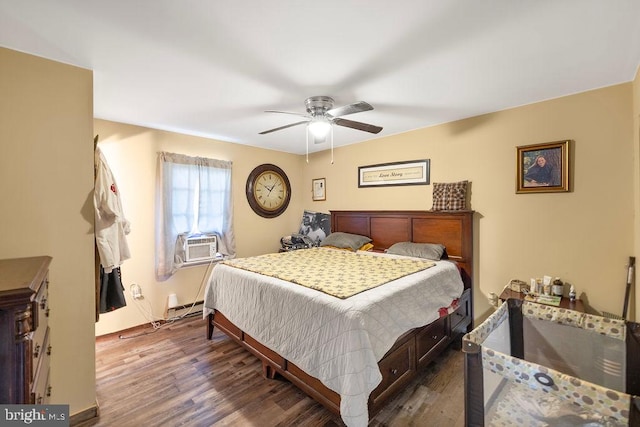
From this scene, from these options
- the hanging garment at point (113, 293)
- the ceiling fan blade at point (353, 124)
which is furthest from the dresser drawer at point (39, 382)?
the ceiling fan blade at point (353, 124)

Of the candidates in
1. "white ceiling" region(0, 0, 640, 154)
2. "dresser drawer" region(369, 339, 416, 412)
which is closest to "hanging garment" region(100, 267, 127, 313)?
"white ceiling" region(0, 0, 640, 154)

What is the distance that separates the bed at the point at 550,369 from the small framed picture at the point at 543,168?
58.0 inches

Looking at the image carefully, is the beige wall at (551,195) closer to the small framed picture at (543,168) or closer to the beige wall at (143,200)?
the small framed picture at (543,168)

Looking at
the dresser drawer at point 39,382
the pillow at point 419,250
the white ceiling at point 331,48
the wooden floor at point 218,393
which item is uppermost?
the white ceiling at point 331,48

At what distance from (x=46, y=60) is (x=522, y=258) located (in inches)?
165

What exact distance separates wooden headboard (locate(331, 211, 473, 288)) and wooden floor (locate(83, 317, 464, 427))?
3.38ft

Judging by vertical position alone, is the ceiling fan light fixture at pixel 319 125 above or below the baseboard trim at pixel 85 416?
above

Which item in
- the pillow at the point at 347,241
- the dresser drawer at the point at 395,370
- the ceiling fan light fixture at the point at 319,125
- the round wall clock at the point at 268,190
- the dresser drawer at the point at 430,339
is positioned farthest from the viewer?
the round wall clock at the point at 268,190

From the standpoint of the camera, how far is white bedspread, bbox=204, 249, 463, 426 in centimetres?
154

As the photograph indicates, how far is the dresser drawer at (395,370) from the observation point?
1.76m

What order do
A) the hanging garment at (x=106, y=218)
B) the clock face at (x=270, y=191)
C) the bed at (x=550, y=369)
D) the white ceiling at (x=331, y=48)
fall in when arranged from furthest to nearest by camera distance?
the clock face at (x=270, y=191), the hanging garment at (x=106, y=218), the white ceiling at (x=331, y=48), the bed at (x=550, y=369)

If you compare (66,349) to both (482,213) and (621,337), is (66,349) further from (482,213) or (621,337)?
(482,213)

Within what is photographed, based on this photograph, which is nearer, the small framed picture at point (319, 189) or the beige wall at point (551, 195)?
the beige wall at point (551, 195)

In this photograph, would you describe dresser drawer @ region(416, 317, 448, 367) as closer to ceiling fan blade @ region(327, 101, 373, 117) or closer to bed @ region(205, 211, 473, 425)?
bed @ region(205, 211, 473, 425)
